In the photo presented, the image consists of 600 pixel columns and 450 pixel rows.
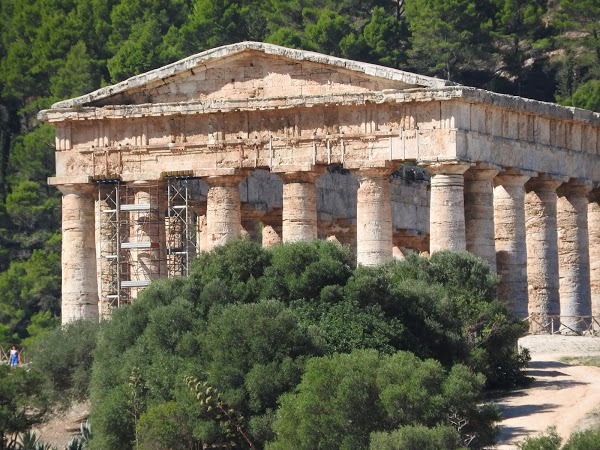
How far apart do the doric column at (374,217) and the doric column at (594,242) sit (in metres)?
9.39

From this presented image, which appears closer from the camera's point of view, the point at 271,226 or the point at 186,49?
the point at 271,226

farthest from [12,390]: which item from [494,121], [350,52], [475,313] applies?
[350,52]

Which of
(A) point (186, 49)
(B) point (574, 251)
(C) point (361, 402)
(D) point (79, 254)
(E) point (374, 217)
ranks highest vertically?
(A) point (186, 49)

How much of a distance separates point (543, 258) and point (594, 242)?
4160 millimetres

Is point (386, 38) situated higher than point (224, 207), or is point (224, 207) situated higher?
point (386, 38)

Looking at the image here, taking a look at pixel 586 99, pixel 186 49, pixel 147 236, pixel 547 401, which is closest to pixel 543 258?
pixel 147 236

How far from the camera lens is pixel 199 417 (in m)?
44.5

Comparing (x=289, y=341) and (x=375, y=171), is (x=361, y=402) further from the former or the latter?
(x=375, y=171)

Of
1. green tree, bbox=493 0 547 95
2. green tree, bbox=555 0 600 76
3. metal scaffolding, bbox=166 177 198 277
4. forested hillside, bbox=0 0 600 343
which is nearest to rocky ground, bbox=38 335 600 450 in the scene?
metal scaffolding, bbox=166 177 198 277

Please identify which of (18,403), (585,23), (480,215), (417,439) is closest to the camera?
(417,439)

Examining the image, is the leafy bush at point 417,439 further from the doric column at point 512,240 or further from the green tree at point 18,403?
the doric column at point 512,240

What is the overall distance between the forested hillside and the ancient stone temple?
2000 centimetres

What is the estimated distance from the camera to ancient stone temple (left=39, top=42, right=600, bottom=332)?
2192 inches

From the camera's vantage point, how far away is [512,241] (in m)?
58.5
